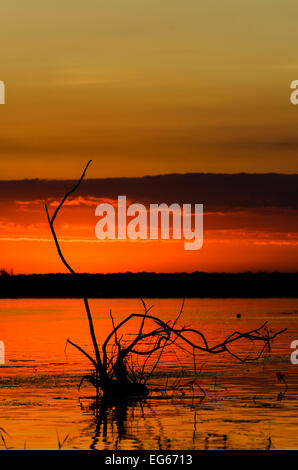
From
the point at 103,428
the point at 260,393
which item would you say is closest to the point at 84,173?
the point at 103,428

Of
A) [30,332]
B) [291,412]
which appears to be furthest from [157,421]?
[30,332]

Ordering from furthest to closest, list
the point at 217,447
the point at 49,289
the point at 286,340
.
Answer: the point at 49,289
the point at 286,340
the point at 217,447

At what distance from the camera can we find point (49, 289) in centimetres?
18988

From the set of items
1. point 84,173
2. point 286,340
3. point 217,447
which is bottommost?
point 217,447

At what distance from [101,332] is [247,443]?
42.0 m

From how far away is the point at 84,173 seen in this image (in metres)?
23.5

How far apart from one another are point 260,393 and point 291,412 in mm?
4030

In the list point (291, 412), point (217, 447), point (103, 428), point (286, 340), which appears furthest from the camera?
point (286, 340)

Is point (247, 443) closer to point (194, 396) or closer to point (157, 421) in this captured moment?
point (157, 421)
